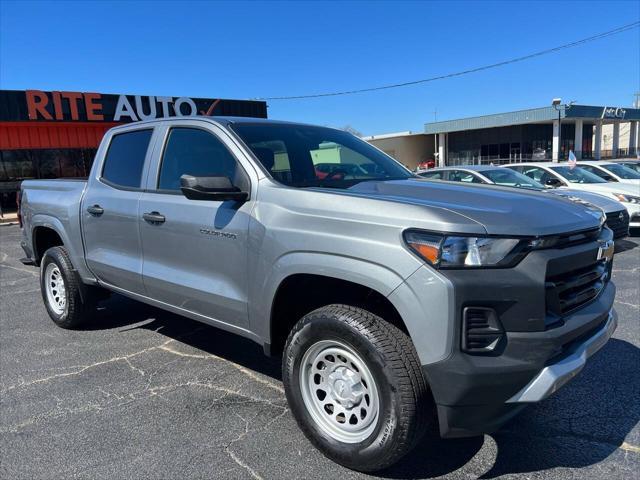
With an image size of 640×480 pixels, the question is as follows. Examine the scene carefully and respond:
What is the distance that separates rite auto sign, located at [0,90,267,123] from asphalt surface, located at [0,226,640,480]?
1575 cm

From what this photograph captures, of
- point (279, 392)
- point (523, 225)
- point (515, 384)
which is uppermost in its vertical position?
point (523, 225)

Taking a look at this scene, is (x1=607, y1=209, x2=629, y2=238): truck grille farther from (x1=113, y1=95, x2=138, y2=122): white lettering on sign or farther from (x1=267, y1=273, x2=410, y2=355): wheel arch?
(x1=113, y1=95, x2=138, y2=122): white lettering on sign

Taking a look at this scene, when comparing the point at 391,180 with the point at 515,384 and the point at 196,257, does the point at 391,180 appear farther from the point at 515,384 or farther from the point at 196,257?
the point at 515,384

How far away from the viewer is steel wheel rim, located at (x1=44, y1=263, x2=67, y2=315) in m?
5.20

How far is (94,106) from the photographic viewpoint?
66.0 feet

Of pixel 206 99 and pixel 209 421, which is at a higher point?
pixel 206 99

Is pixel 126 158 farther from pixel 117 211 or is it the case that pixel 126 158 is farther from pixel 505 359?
pixel 505 359

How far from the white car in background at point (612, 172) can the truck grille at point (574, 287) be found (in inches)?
399

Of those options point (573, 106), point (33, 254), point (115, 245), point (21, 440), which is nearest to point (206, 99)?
point (33, 254)

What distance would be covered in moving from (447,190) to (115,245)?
9.11ft

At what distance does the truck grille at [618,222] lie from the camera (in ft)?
27.2


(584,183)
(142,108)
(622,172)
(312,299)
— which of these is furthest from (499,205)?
(142,108)

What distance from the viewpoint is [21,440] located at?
10.1ft

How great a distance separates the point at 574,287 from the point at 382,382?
1070mm
